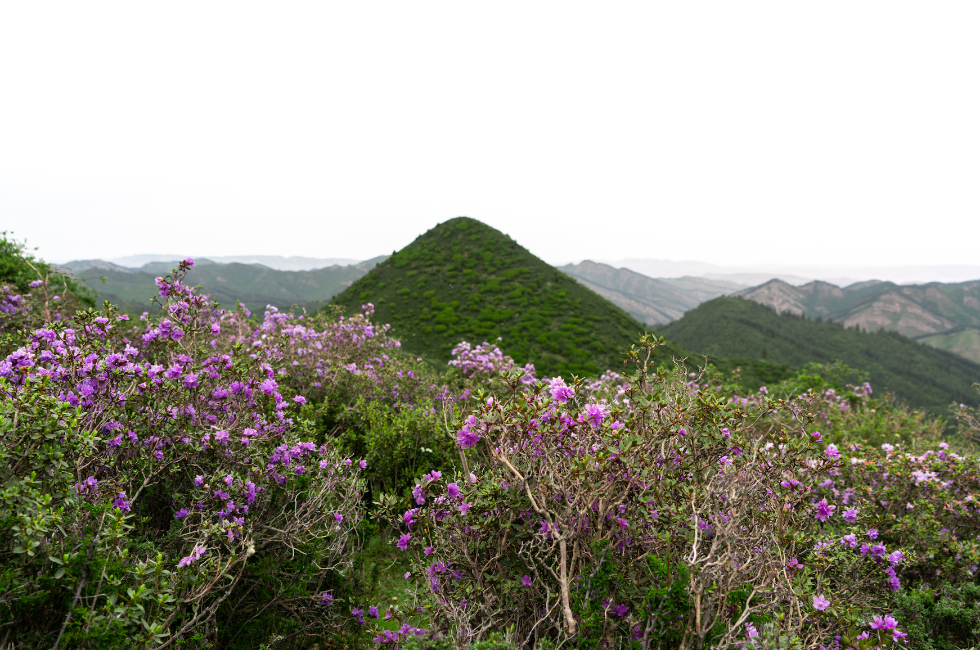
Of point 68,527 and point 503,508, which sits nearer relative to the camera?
point 68,527

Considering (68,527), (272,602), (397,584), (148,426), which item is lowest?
(397,584)

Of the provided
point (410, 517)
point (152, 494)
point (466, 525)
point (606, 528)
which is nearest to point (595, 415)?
point (606, 528)

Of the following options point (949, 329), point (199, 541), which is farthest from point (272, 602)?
point (949, 329)

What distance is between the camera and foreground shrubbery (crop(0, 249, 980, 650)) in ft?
8.08

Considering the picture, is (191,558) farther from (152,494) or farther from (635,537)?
(635,537)

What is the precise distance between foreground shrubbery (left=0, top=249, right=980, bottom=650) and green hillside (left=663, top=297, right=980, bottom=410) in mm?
85973

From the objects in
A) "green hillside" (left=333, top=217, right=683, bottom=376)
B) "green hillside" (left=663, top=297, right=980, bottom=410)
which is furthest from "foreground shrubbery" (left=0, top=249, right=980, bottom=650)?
"green hillside" (left=663, top=297, right=980, bottom=410)

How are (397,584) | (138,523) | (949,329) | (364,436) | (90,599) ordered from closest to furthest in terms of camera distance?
(90,599)
(138,523)
(397,584)
(364,436)
(949,329)

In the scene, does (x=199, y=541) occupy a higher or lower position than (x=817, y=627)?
higher

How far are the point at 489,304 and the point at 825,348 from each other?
102 m

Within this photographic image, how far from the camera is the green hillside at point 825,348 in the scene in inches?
3317

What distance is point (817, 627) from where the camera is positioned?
2.57 meters

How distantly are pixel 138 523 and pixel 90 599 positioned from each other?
94 centimetres

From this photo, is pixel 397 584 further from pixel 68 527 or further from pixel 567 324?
pixel 567 324
